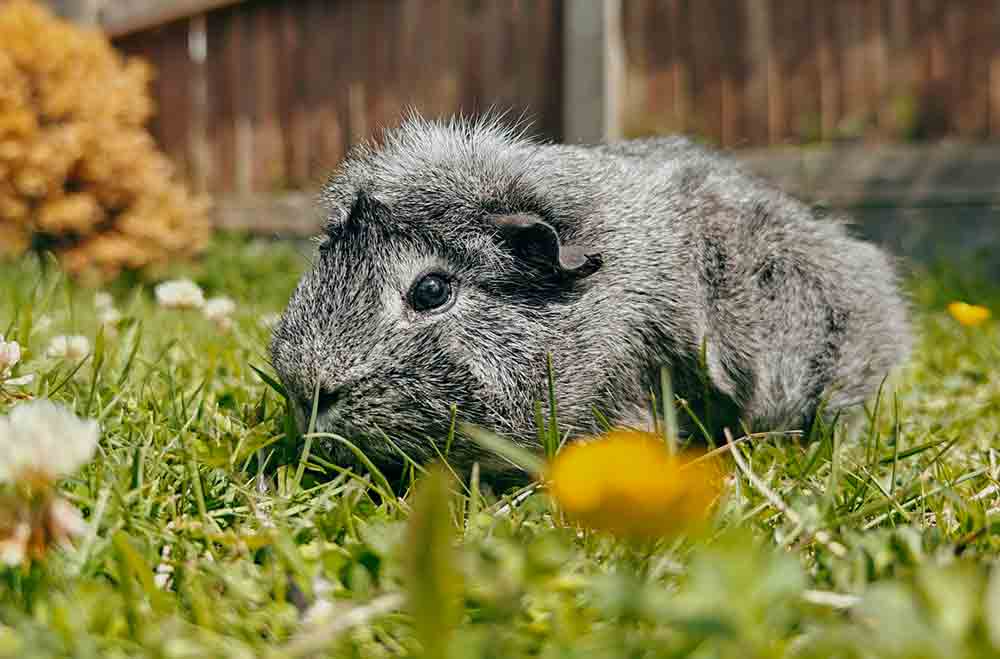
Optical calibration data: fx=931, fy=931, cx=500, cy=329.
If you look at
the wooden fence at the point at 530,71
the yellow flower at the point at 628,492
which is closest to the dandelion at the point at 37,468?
the yellow flower at the point at 628,492

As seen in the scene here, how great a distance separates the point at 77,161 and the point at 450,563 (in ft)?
21.5

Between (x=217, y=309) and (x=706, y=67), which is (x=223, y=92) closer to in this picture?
(x=706, y=67)

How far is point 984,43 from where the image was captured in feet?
18.1

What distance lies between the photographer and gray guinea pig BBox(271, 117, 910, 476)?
1944mm

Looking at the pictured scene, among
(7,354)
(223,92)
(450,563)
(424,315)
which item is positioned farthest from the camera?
(223,92)

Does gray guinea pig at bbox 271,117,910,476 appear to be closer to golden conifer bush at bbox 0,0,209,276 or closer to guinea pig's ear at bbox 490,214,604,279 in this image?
guinea pig's ear at bbox 490,214,604,279

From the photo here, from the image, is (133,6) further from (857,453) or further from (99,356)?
(857,453)

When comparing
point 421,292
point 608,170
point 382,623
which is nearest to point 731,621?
point 382,623

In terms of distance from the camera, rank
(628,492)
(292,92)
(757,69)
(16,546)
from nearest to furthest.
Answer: (628,492)
(16,546)
(757,69)
(292,92)

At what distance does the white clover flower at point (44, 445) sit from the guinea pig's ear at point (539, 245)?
3.51ft

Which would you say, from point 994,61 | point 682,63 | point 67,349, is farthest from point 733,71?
point 67,349

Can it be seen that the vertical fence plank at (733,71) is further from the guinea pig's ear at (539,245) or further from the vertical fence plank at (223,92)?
the guinea pig's ear at (539,245)

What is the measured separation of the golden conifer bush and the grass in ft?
14.6

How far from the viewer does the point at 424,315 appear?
200 centimetres
